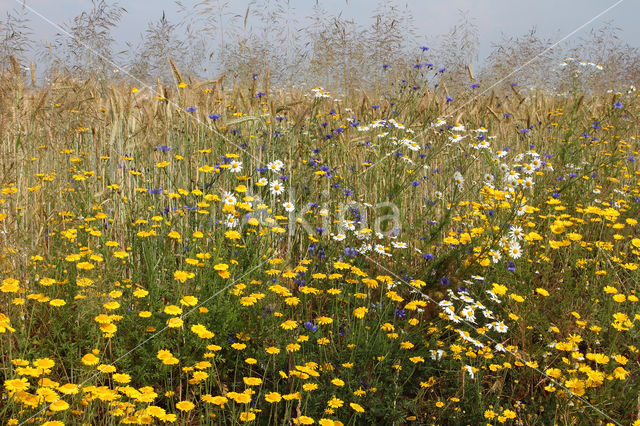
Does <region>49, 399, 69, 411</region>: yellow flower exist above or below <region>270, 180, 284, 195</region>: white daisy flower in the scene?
below

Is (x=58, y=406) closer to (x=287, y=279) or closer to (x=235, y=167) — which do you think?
(x=287, y=279)

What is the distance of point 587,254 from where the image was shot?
3424mm

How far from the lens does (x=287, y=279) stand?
2807 millimetres

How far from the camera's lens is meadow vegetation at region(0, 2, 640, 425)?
2.03m

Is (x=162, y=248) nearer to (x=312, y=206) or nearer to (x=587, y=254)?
(x=312, y=206)

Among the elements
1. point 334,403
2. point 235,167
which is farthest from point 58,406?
point 235,167

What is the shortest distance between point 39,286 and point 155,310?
23.8 inches

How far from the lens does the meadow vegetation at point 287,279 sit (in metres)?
2.03

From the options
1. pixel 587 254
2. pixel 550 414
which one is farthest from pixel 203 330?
pixel 587 254

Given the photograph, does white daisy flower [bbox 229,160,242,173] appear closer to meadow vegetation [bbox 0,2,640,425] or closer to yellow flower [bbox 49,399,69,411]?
meadow vegetation [bbox 0,2,640,425]

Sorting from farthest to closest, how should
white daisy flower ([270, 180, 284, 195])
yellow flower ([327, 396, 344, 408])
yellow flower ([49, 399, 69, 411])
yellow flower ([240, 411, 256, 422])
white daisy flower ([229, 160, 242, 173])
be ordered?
white daisy flower ([270, 180, 284, 195]) < white daisy flower ([229, 160, 242, 173]) < yellow flower ([327, 396, 344, 408]) < yellow flower ([240, 411, 256, 422]) < yellow flower ([49, 399, 69, 411])

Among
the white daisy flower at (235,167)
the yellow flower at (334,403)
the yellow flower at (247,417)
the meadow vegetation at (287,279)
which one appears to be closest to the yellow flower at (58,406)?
the meadow vegetation at (287,279)

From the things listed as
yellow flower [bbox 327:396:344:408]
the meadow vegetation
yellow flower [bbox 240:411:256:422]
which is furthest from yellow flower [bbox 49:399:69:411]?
yellow flower [bbox 327:396:344:408]

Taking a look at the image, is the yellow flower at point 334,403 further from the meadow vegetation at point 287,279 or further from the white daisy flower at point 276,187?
the white daisy flower at point 276,187
